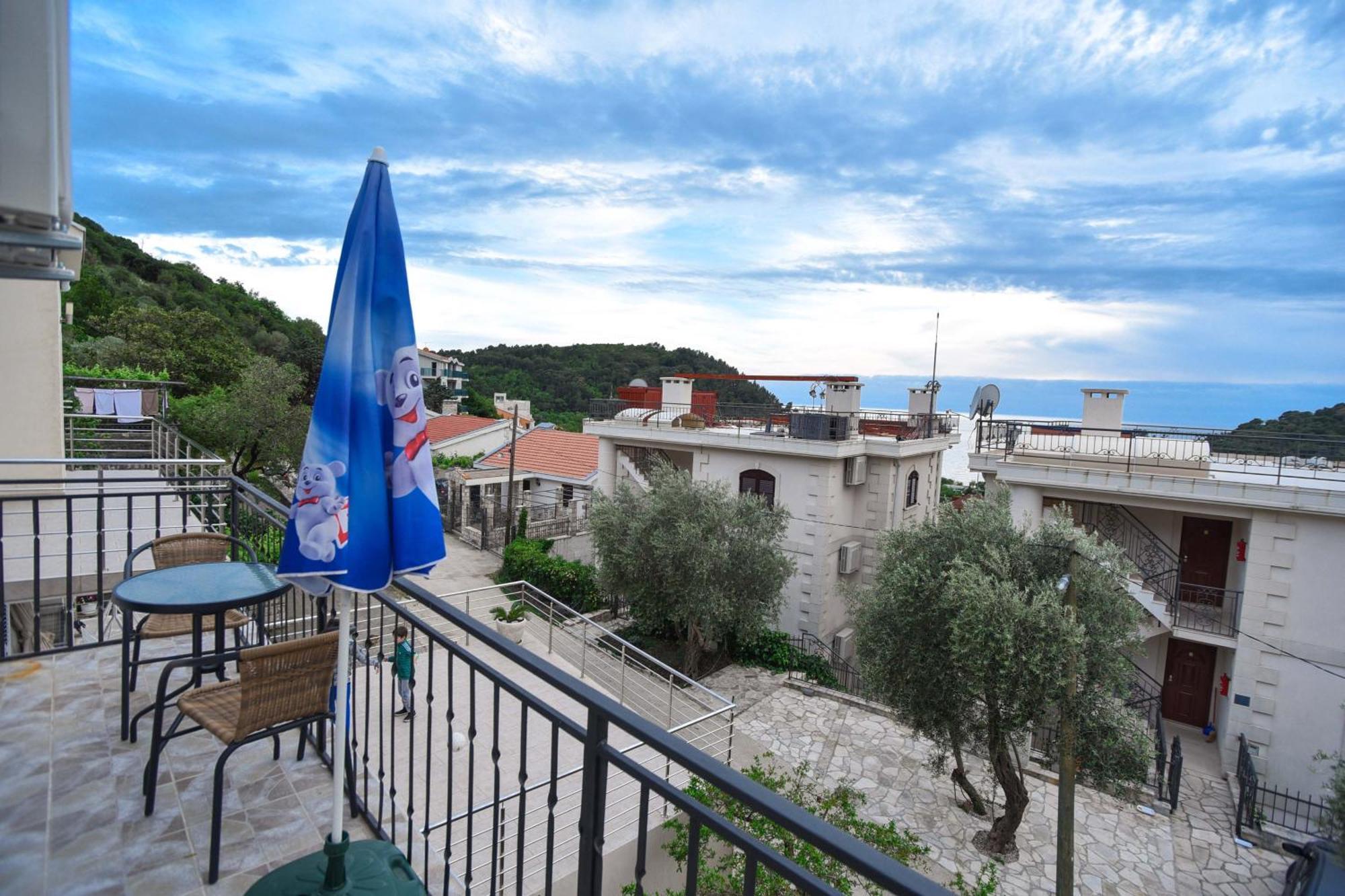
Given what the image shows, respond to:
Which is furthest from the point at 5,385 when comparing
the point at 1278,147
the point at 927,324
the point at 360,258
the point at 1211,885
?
the point at 1278,147

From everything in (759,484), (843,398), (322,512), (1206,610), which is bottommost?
(1206,610)

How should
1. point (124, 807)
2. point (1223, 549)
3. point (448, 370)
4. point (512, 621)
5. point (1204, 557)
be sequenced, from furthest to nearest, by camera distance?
point (448, 370)
point (1204, 557)
point (1223, 549)
point (512, 621)
point (124, 807)

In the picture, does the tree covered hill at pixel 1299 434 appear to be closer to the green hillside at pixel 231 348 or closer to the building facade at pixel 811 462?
the building facade at pixel 811 462

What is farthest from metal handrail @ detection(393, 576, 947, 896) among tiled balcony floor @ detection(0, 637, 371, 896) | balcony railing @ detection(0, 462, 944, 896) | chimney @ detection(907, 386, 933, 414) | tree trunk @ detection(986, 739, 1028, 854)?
chimney @ detection(907, 386, 933, 414)

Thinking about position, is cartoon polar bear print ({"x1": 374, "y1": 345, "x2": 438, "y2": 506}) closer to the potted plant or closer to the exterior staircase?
the potted plant

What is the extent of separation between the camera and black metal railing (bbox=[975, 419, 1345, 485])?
1177cm

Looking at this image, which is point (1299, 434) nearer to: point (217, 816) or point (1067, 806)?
point (1067, 806)

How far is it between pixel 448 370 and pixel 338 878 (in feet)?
228

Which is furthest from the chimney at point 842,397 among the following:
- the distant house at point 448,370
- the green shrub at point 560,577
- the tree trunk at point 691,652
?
the distant house at point 448,370

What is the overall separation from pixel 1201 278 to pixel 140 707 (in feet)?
106

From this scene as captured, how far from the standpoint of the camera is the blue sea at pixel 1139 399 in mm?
15172

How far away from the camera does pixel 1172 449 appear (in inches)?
515

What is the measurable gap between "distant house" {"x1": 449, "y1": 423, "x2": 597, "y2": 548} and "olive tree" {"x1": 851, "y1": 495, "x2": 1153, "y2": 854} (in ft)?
41.5

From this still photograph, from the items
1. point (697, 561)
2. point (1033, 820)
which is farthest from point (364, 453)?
point (697, 561)
